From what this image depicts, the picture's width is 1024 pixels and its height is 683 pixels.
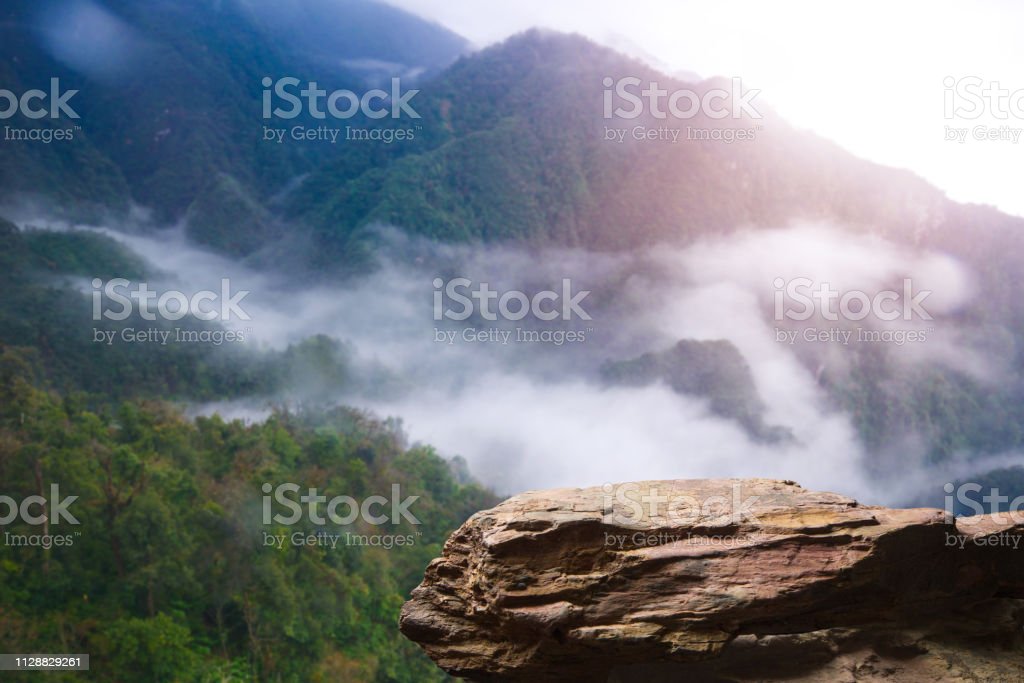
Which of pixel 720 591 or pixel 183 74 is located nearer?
pixel 720 591

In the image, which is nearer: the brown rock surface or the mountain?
the brown rock surface

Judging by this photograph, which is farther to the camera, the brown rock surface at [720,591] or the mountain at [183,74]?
the mountain at [183,74]

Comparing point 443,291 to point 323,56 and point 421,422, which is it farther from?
point 323,56

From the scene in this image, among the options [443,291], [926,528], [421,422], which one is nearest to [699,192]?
[443,291]

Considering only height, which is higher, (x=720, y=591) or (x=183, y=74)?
(x=183, y=74)

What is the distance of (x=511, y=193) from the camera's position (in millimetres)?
18375

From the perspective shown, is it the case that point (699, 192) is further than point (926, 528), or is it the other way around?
point (699, 192)

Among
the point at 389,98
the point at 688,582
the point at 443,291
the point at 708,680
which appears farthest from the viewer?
the point at 389,98

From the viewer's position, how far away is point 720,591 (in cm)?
532

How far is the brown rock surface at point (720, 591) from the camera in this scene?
5355 mm

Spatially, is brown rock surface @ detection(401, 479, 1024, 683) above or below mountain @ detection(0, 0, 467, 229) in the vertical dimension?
below

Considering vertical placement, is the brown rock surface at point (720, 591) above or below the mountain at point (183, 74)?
below

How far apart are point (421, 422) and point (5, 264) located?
8619 mm

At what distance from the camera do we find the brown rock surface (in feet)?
17.6
